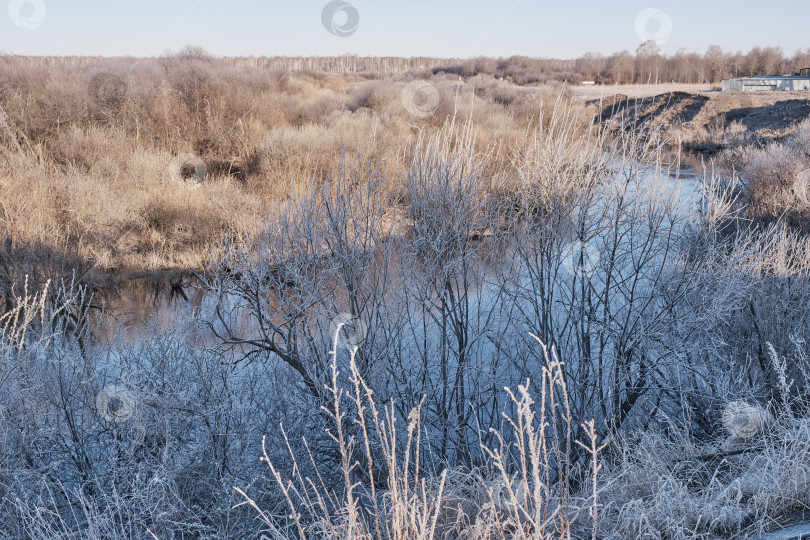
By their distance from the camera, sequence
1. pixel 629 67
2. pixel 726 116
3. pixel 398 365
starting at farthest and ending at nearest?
1. pixel 629 67
2. pixel 726 116
3. pixel 398 365

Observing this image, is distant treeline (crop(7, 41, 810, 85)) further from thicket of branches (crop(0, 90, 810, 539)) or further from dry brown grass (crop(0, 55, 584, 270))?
thicket of branches (crop(0, 90, 810, 539))

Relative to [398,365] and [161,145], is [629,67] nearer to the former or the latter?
[161,145]

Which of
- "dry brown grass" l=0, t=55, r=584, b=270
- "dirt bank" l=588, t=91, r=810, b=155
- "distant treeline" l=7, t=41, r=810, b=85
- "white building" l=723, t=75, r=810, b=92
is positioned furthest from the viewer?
"distant treeline" l=7, t=41, r=810, b=85

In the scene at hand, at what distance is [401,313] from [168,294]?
6668mm

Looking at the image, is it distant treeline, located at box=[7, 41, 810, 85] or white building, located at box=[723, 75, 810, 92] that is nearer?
white building, located at box=[723, 75, 810, 92]

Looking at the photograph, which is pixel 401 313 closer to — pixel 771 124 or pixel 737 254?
pixel 737 254

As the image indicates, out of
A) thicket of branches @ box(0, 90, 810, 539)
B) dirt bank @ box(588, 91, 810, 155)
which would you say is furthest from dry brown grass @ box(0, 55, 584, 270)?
dirt bank @ box(588, 91, 810, 155)

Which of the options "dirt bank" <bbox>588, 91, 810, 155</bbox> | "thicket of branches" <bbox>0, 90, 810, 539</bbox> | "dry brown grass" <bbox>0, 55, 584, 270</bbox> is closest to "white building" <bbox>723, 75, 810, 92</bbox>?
"dirt bank" <bbox>588, 91, 810, 155</bbox>

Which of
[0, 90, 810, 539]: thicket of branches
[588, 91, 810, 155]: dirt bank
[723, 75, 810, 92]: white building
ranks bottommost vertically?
[0, 90, 810, 539]: thicket of branches

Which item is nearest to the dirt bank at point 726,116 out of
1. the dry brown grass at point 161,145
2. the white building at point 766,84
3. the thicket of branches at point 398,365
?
the white building at point 766,84

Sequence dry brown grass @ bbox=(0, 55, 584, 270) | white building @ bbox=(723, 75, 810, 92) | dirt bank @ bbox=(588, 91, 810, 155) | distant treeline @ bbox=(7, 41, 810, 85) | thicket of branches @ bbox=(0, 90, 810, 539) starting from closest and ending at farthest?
thicket of branches @ bbox=(0, 90, 810, 539) → dry brown grass @ bbox=(0, 55, 584, 270) → dirt bank @ bbox=(588, 91, 810, 155) → white building @ bbox=(723, 75, 810, 92) → distant treeline @ bbox=(7, 41, 810, 85)

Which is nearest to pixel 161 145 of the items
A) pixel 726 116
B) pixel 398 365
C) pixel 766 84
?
pixel 398 365

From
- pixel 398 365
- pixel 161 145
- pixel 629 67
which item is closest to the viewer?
pixel 398 365

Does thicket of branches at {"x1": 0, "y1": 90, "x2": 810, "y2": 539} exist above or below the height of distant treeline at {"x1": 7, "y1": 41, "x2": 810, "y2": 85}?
below
